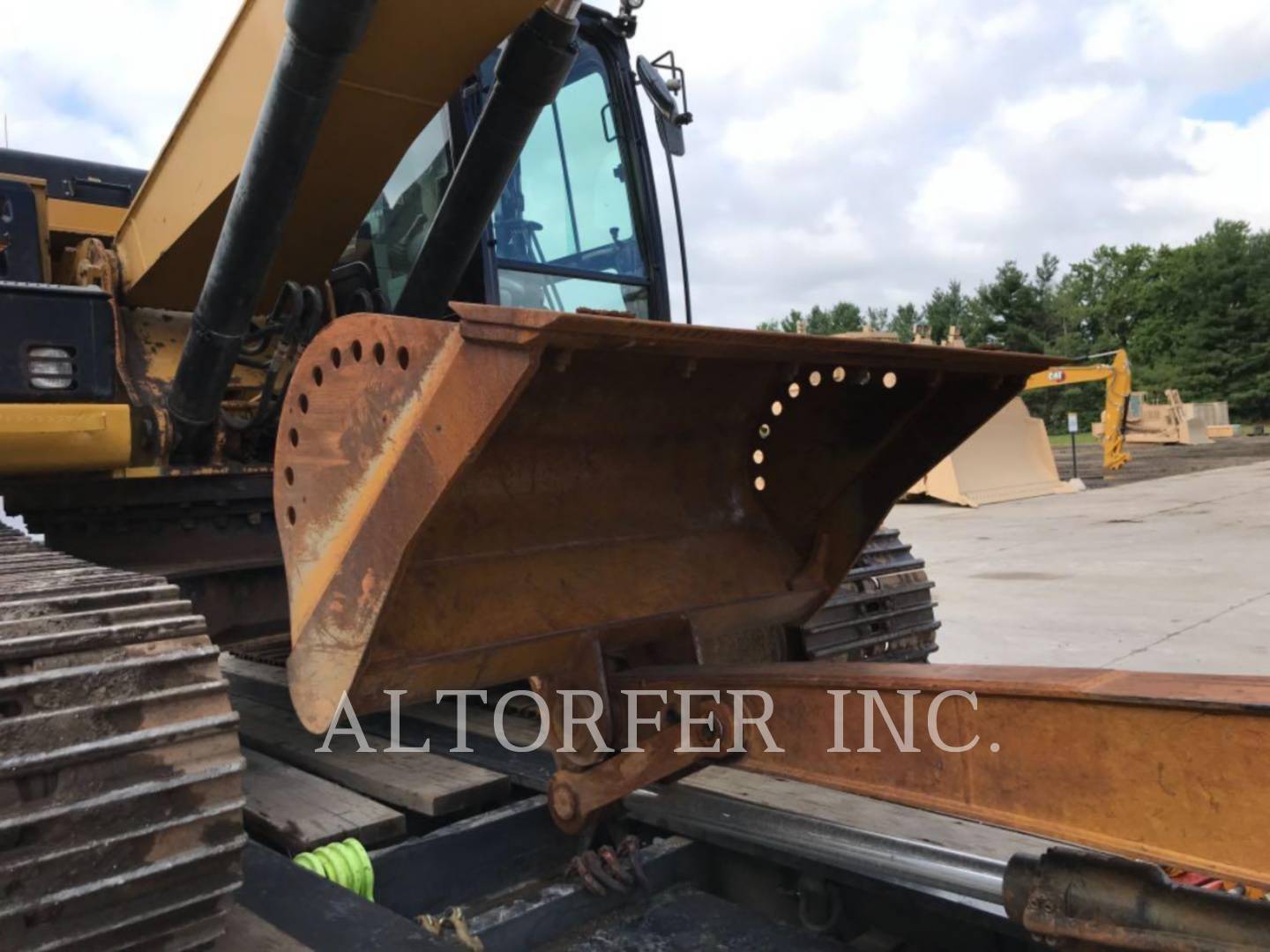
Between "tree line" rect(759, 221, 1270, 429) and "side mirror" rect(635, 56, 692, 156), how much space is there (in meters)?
41.8

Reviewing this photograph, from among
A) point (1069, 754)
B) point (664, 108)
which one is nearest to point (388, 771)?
point (1069, 754)

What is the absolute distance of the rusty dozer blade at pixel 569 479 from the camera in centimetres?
179

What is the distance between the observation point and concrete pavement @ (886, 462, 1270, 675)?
5.96 meters

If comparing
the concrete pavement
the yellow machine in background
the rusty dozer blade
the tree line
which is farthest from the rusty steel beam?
the tree line

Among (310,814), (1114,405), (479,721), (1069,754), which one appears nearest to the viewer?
(1069,754)

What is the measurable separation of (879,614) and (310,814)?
6.59 feet

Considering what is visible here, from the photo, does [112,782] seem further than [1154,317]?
No

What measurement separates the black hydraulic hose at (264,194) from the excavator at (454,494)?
0.03 ft

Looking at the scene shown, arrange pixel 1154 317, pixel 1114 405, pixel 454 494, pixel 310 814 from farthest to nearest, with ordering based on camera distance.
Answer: pixel 1154 317 < pixel 1114 405 < pixel 310 814 < pixel 454 494

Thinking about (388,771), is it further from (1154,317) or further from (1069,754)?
(1154,317)

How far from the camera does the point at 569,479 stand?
260 centimetres

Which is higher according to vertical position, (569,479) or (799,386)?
(799,386)

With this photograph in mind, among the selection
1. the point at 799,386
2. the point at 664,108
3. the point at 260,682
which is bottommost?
the point at 260,682

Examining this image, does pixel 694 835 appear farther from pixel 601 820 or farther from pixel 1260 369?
pixel 1260 369
